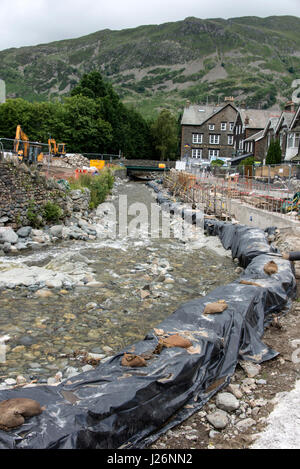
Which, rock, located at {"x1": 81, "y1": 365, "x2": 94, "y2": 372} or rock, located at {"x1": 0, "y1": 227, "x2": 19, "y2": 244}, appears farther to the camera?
rock, located at {"x1": 0, "y1": 227, "x2": 19, "y2": 244}

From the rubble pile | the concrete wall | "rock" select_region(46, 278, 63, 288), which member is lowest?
"rock" select_region(46, 278, 63, 288)

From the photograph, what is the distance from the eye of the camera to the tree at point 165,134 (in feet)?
233

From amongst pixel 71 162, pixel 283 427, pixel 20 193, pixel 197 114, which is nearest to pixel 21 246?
pixel 20 193

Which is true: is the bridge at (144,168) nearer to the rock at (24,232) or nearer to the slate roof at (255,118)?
the slate roof at (255,118)

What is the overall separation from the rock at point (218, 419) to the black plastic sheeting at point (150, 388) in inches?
8.0

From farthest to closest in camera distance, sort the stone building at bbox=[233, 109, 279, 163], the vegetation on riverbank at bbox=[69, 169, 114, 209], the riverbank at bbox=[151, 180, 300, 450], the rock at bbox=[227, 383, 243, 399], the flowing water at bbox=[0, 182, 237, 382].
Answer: the stone building at bbox=[233, 109, 279, 163]
the vegetation on riverbank at bbox=[69, 169, 114, 209]
the flowing water at bbox=[0, 182, 237, 382]
the rock at bbox=[227, 383, 243, 399]
the riverbank at bbox=[151, 180, 300, 450]

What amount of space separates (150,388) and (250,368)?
1994mm

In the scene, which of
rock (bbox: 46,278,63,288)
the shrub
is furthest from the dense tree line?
rock (bbox: 46,278,63,288)

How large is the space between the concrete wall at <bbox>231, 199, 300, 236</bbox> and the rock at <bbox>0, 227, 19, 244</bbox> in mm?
9767

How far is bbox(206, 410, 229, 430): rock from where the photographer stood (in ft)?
13.8

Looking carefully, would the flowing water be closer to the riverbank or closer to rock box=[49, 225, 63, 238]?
rock box=[49, 225, 63, 238]

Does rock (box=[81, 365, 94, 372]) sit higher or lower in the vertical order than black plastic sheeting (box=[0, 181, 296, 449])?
lower

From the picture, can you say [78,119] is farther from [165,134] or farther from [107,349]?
[107,349]
